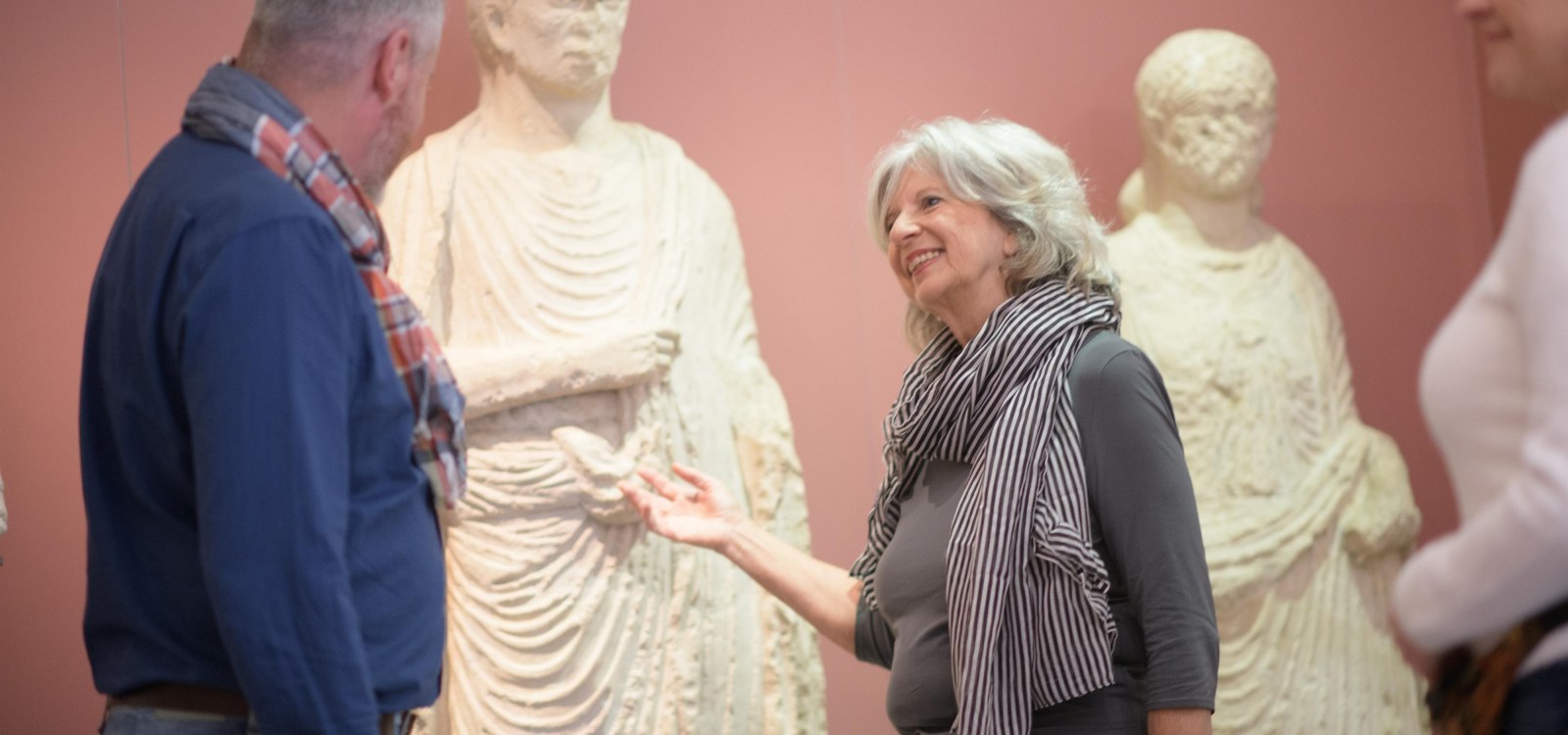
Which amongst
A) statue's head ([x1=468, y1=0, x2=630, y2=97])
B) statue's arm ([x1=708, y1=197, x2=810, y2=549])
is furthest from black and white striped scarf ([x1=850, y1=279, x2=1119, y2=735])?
statue's head ([x1=468, y1=0, x2=630, y2=97])

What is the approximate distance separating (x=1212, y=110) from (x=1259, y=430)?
36.1 inches

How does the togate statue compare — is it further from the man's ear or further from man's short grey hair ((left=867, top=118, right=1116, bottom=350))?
the man's ear

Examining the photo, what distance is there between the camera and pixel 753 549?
2633mm

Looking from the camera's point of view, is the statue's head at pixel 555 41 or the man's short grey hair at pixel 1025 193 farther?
the statue's head at pixel 555 41

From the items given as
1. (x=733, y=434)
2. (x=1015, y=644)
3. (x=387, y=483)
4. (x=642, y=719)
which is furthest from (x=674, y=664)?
(x=387, y=483)

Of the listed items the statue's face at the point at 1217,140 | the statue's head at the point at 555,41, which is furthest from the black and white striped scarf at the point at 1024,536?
the statue's face at the point at 1217,140

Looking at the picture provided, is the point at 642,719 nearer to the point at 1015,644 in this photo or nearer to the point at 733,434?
the point at 733,434

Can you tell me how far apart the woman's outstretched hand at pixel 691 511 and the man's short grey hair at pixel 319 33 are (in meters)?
0.98

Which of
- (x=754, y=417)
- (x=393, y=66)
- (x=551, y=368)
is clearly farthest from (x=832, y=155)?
(x=393, y=66)

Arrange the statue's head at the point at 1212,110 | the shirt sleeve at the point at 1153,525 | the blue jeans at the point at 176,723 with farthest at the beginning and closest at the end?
the statue's head at the point at 1212,110
the shirt sleeve at the point at 1153,525
the blue jeans at the point at 176,723

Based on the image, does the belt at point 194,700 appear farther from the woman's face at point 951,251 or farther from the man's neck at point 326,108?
the woman's face at point 951,251

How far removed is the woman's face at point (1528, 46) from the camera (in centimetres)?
114

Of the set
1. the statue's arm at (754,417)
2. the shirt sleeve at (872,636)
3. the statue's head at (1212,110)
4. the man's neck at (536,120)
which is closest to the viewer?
the shirt sleeve at (872,636)

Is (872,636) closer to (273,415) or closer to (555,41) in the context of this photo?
(273,415)
